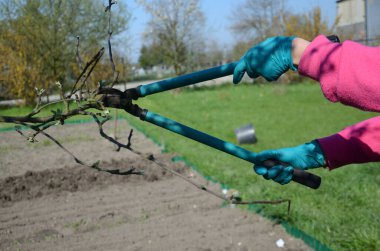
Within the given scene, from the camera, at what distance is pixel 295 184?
4.59 m

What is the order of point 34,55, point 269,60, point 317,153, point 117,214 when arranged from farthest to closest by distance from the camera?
point 34,55
point 117,214
point 317,153
point 269,60

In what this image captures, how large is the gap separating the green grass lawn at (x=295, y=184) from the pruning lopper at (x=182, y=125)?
5.26 feet

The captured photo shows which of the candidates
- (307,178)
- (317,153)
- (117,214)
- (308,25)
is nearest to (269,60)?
(307,178)

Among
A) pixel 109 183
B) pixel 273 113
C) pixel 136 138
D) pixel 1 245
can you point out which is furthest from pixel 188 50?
pixel 1 245

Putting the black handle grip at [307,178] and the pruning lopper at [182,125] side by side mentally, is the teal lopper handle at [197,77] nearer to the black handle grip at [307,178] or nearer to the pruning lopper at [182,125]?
the pruning lopper at [182,125]

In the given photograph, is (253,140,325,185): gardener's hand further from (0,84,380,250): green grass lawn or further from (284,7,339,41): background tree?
(284,7,339,41): background tree

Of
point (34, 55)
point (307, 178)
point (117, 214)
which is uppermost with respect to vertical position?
point (34, 55)

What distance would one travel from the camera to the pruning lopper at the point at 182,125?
171 centimetres

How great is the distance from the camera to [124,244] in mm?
3465

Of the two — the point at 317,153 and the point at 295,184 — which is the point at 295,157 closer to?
the point at 317,153

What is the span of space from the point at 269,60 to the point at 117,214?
3048 mm

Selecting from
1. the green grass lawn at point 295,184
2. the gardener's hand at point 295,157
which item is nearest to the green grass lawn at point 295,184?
the green grass lawn at point 295,184

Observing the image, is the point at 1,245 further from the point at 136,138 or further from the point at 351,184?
the point at 136,138

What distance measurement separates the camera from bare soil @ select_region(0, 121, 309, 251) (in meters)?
3.48
